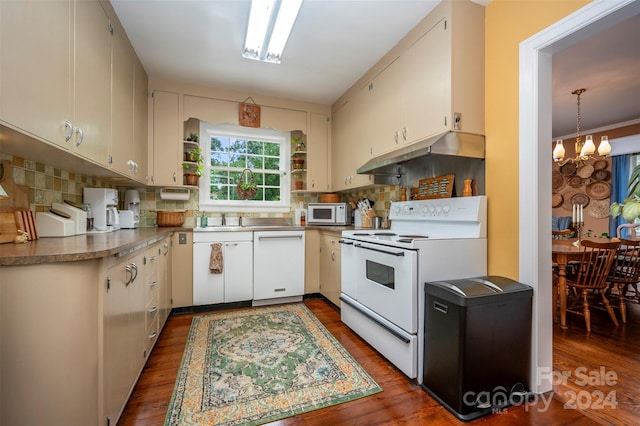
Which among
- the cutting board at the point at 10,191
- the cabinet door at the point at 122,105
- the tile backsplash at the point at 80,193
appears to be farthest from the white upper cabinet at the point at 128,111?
the cutting board at the point at 10,191

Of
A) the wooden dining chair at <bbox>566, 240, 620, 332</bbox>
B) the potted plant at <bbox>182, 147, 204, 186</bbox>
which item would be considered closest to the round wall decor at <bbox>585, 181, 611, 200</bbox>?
the wooden dining chair at <bbox>566, 240, 620, 332</bbox>

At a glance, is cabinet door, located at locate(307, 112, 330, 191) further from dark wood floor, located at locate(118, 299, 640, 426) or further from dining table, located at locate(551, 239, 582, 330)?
dining table, located at locate(551, 239, 582, 330)

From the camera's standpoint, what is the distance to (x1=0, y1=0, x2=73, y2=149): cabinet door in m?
1.03

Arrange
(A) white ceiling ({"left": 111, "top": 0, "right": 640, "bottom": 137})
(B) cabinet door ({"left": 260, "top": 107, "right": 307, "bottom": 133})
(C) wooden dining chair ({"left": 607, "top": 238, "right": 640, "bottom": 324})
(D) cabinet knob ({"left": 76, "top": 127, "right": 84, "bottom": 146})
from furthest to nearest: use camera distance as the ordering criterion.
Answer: (B) cabinet door ({"left": 260, "top": 107, "right": 307, "bottom": 133}), (C) wooden dining chair ({"left": 607, "top": 238, "right": 640, "bottom": 324}), (A) white ceiling ({"left": 111, "top": 0, "right": 640, "bottom": 137}), (D) cabinet knob ({"left": 76, "top": 127, "right": 84, "bottom": 146})

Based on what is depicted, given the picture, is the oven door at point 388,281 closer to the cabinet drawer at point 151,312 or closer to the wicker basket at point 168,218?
the cabinet drawer at point 151,312

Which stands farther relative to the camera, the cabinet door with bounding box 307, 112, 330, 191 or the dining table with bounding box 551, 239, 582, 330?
the cabinet door with bounding box 307, 112, 330, 191

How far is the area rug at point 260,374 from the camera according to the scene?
1.50m

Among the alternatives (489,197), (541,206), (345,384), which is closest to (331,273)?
(345,384)

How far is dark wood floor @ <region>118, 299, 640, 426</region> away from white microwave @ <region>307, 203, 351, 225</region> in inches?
57.7

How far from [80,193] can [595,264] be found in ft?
14.9

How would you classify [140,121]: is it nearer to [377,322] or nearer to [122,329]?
[122,329]

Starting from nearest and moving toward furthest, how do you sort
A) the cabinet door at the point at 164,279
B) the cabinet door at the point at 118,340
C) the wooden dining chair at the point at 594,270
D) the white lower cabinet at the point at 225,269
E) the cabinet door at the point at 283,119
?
the cabinet door at the point at 118,340 → the cabinet door at the point at 164,279 → the wooden dining chair at the point at 594,270 → the white lower cabinet at the point at 225,269 → the cabinet door at the point at 283,119

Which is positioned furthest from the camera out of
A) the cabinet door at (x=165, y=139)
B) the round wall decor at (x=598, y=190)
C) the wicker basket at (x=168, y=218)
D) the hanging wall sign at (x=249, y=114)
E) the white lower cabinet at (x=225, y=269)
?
the round wall decor at (x=598, y=190)

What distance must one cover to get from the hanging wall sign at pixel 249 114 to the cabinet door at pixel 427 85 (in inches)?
72.7
